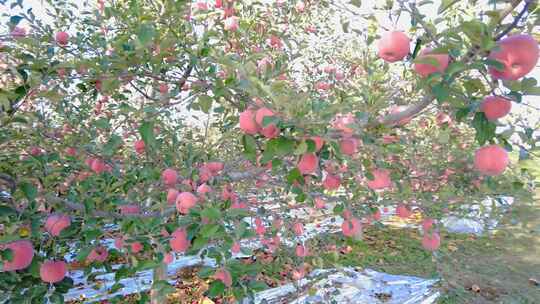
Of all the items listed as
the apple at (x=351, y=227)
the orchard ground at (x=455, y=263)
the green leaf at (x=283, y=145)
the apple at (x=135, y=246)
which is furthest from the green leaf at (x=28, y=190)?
the orchard ground at (x=455, y=263)

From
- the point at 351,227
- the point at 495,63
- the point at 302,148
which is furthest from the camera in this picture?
the point at 351,227

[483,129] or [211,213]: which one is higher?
[483,129]

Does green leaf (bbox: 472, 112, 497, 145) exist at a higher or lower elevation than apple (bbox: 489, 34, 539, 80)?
lower

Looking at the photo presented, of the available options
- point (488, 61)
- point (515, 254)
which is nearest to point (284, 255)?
point (488, 61)

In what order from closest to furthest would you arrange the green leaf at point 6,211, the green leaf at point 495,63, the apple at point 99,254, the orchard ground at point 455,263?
the green leaf at point 495,63
the green leaf at point 6,211
the apple at point 99,254
the orchard ground at point 455,263

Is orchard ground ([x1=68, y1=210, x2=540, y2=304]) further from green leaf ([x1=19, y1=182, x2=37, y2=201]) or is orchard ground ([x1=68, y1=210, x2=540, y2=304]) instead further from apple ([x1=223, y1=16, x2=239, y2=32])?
green leaf ([x1=19, y1=182, x2=37, y2=201])

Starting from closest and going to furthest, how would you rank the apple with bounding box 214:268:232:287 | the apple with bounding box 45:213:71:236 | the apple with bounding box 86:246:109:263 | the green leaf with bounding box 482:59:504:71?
the green leaf with bounding box 482:59:504:71
the apple with bounding box 214:268:232:287
the apple with bounding box 45:213:71:236
the apple with bounding box 86:246:109:263

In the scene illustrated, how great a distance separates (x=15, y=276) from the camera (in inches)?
67.4

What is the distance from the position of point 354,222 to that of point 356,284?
2.83m

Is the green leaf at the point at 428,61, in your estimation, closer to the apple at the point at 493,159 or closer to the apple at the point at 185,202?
the apple at the point at 493,159

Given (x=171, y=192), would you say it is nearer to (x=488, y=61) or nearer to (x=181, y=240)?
(x=181, y=240)

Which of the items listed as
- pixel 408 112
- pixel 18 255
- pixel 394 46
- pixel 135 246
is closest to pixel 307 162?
pixel 408 112

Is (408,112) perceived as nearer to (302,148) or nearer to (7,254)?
(302,148)

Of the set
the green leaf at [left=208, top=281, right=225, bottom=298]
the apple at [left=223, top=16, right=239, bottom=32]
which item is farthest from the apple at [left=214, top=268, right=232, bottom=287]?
the apple at [left=223, top=16, right=239, bottom=32]
